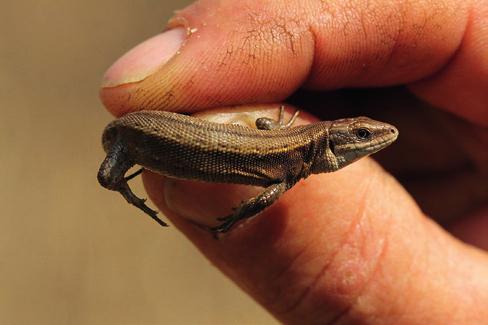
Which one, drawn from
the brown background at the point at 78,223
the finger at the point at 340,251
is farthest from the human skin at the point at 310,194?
the brown background at the point at 78,223

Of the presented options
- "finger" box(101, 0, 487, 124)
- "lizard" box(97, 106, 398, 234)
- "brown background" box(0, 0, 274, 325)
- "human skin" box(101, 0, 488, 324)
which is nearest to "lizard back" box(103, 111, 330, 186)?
"lizard" box(97, 106, 398, 234)

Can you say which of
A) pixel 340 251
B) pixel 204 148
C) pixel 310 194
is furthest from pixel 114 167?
pixel 340 251

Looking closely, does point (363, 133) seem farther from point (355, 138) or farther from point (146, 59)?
point (146, 59)

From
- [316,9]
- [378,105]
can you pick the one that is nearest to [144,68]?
[316,9]

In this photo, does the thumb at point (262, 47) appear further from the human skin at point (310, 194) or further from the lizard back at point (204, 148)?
the lizard back at point (204, 148)

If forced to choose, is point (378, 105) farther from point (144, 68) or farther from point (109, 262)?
point (109, 262)

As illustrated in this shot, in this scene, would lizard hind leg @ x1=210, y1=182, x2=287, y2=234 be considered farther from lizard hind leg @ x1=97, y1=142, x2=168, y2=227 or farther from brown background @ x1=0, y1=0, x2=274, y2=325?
brown background @ x1=0, y1=0, x2=274, y2=325
